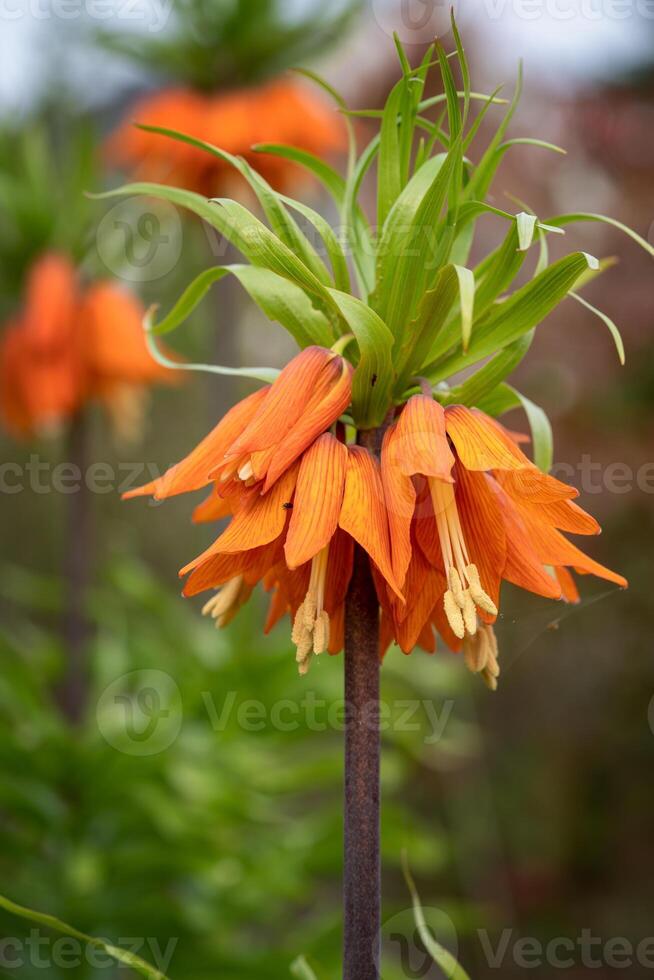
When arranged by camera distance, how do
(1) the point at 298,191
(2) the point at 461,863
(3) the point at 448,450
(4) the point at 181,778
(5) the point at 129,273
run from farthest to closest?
(2) the point at 461,863
(1) the point at 298,191
(5) the point at 129,273
(4) the point at 181,778
(3) the point at 448,450

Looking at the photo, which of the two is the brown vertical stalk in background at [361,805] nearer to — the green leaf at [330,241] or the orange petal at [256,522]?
the orange petal at [256,522]

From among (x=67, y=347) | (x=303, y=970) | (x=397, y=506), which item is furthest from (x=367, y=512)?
(x=67, y=347)

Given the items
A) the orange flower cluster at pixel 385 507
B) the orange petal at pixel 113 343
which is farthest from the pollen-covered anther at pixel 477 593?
the orange petal at pixel 113 343

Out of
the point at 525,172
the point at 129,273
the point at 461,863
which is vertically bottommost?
the point at 461,863

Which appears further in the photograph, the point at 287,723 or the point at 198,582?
the point at 287,723

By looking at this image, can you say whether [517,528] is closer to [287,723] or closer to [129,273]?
[287,723]

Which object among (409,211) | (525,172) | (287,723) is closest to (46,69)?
(525,172)

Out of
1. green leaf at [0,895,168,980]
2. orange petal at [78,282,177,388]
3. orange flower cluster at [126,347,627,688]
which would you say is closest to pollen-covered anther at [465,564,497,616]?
orange flower cluster at [126,347,627,688]
